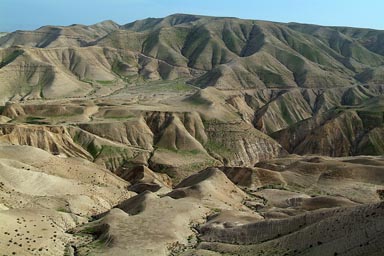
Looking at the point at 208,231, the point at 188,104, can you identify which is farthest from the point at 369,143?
the point at 208,231

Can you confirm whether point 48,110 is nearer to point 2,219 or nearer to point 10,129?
point 10,129

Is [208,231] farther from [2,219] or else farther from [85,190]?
[85,190]

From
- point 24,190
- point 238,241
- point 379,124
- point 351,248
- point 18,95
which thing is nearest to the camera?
point 351,248

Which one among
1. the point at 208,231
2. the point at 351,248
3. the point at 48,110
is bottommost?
the point at 48,110

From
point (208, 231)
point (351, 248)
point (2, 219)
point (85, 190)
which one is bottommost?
point (85, 190)

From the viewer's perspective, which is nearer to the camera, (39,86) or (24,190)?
(24,190)

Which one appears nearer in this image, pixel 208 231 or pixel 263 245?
pixel 263 245

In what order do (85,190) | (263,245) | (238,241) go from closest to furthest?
(263,245) → (238,241) → (85,190)

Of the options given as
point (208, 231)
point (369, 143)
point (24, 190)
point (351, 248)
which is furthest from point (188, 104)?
point (351, 248)

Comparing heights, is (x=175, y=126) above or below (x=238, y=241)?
below
